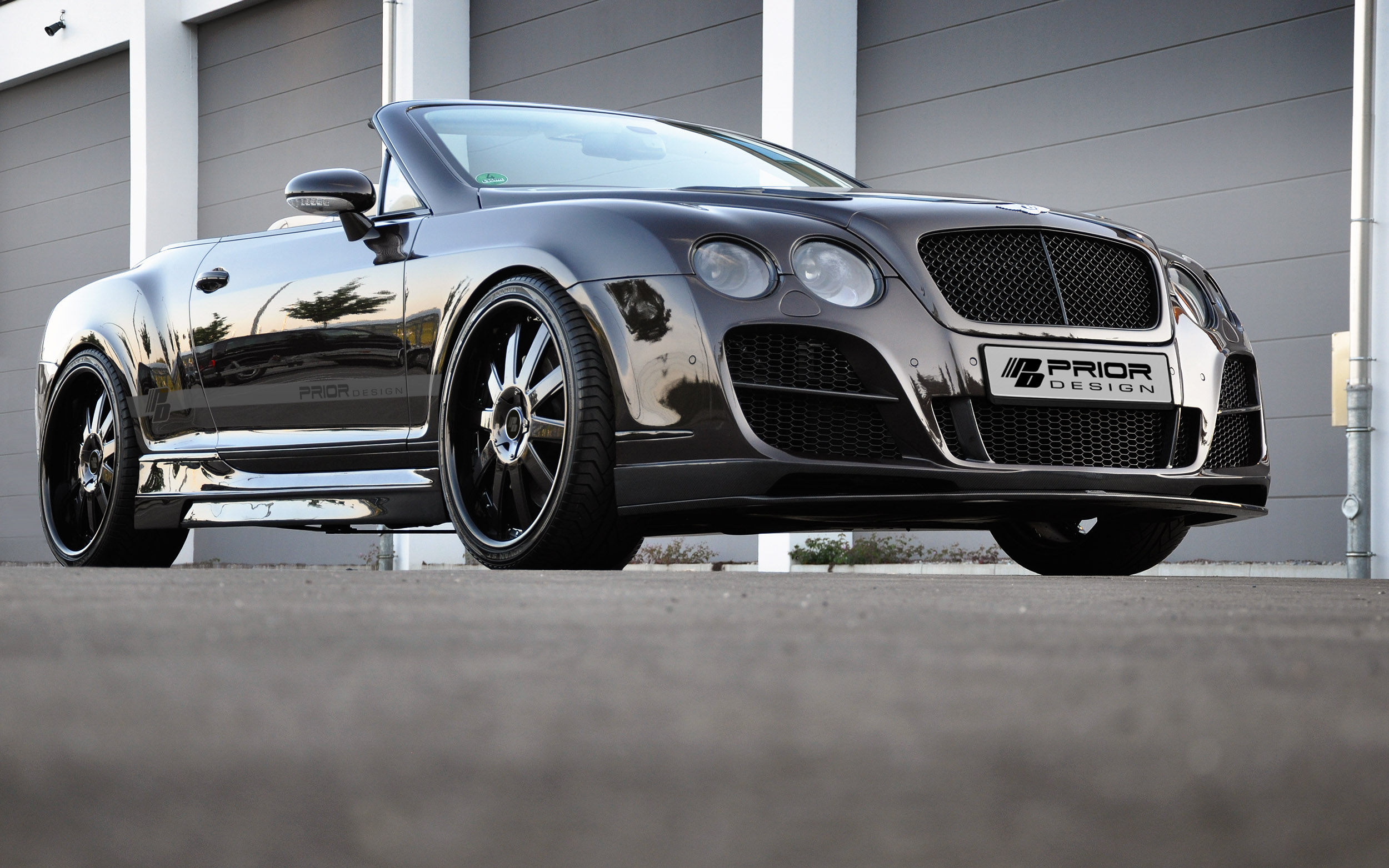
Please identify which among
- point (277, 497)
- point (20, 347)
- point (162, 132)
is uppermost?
point (162, 132)

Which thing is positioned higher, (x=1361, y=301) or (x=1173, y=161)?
(x=1173, y=161)

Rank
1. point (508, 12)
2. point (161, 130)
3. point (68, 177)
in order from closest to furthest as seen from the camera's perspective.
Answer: point (508, 12) < point (161, 130) < point (68, 177)

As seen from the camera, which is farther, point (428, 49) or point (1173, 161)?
point (428, 49)

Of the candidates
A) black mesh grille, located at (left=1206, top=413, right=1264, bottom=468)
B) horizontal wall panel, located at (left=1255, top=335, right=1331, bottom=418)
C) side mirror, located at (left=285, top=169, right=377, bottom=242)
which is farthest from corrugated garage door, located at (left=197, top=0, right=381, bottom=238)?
black mesh grille, located at (left=1206, top=413, right=1264, bottom=468)

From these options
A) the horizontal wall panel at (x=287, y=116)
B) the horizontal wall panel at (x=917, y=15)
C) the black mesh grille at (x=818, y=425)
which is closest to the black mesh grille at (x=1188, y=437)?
A: the black mesh grille at (x=818, y=425)

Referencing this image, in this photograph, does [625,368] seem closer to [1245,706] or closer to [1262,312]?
[1245,706]

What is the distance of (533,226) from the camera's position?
414 cm

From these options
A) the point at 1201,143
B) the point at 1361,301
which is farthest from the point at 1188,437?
the point at 1201,143

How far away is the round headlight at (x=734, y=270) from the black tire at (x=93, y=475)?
2559 millimetres

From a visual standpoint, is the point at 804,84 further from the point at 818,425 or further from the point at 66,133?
the point at 66,133

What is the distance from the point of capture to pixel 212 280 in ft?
17.5

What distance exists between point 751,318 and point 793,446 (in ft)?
0.99

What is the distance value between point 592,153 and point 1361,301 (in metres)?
5.21

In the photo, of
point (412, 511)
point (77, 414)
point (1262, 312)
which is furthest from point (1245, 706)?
point (1262, 312)
